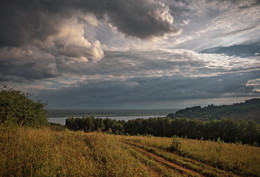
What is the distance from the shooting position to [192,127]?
70500 millimetres

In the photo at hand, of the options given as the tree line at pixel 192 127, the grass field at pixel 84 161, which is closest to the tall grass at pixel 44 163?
the grass field at pixel 84 161

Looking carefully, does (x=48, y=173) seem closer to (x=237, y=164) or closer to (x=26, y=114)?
(x=237, y=164)

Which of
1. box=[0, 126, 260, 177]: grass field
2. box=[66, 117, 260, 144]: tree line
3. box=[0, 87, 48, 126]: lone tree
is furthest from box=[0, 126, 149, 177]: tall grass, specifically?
box=[66, 117, 260, 144]: tree line

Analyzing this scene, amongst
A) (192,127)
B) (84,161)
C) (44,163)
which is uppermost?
(44,163)

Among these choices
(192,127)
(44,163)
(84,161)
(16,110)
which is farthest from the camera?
(192,127)

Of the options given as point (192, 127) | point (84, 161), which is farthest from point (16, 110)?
point (192, 127)

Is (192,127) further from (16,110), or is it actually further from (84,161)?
(84,161)

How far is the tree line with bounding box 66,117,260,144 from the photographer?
2232 inches

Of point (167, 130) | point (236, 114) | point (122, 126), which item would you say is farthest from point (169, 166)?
point (236, 114)

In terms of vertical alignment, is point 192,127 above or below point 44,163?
below

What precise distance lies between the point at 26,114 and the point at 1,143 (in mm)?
14632

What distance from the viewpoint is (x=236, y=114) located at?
566 feet

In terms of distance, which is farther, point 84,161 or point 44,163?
point 84,161

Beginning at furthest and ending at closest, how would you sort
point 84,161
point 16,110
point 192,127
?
point 192,127
point 16,110
point 84,161
